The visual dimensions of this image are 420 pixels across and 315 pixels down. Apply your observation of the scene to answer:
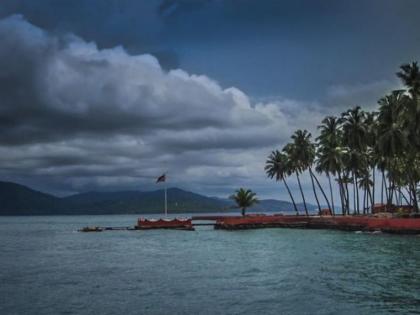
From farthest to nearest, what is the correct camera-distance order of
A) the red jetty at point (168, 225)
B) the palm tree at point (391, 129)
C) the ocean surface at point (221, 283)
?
1. the red jetty at point (168, 225)
2. the palm tree at point (391, 129)
3. the ocean surface at point (221, 283)

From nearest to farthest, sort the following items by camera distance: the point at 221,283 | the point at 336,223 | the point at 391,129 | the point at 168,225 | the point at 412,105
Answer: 1. the point at 221,283
2. the point at 412,105
3. the point at 391,129
4. the point at 336,223
5. the point at 168,225

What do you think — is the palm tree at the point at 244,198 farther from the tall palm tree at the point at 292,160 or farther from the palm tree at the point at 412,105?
the palm tree at the point at 412,105

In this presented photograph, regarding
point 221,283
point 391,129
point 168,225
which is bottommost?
point 221,283

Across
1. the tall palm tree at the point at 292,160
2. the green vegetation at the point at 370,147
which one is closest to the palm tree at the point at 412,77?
the green vegetation at the point at 370,147

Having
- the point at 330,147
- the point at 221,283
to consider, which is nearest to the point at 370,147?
the point at 330,147

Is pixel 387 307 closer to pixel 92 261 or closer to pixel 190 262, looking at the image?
pixel 190 262

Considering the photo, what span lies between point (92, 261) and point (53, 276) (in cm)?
1025

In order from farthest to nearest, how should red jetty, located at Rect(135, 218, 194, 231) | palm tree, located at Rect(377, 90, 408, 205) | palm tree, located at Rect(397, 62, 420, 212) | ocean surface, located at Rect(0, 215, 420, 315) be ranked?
1. red jetty, located at Rect(135, 218, 194, 231)
2. palm tree, located at Rect(377, 90, 408, 205)
3. palm tree, located at Rect(397, 62, 420, 212)
4. ocean surface, located at Rect(0, 215, 420, 315)

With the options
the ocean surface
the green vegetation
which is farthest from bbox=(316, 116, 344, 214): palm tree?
the ocean surface

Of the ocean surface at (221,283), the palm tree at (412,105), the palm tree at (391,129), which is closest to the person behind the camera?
the ocean surface at (221,283)

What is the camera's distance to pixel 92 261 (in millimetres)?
46062

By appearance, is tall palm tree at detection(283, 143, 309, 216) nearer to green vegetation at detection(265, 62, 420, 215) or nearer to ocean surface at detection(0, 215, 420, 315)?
green vegetation at detection(265, 62, 420, 215)

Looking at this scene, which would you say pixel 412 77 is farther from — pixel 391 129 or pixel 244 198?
pixel 244 198

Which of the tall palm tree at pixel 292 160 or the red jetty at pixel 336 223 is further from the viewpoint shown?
the tall palm tree at pixel 292 160
